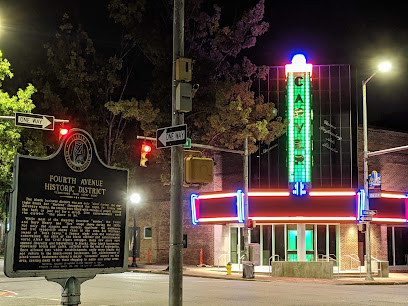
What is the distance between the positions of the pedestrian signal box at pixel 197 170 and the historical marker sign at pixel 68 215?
2068mm

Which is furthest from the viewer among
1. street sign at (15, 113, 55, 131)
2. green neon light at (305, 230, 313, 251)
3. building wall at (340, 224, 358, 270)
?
green neon light at (305, 230, 313, 251)

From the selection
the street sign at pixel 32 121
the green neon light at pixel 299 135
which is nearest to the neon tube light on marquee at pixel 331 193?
the green neon light at pixel 299 135

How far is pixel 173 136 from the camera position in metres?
10.7

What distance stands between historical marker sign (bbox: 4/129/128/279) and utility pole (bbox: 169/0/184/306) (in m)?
1.67

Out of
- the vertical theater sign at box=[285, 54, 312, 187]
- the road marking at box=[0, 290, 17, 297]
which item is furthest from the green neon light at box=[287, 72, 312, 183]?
the road marking at box=[0, 290, 17, 297]

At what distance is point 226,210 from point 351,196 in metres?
7.74

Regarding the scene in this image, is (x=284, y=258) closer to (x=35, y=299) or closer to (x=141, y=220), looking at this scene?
(x=141, y=220)

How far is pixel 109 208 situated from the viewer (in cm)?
842

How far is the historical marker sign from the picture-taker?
7352 mm

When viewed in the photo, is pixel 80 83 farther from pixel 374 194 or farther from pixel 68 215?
pixel 68 215

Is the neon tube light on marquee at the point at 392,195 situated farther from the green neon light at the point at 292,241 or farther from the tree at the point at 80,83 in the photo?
the tree at the point at 80,83

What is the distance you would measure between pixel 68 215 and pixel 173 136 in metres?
3.32

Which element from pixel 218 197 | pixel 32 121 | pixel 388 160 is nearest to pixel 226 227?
pixel 218 197

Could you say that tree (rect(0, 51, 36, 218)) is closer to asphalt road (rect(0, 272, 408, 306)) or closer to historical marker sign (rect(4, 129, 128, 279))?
asphalt road (rect(0, 272, 408, 306))
